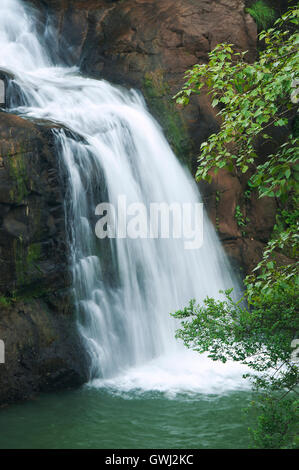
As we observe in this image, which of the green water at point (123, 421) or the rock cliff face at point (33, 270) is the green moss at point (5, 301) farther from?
the green water at point (123, 421)

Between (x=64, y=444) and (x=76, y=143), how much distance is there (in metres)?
4.30

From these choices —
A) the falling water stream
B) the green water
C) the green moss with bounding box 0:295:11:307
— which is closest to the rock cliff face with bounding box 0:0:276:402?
the green moss with bounding box 0:295:11:307

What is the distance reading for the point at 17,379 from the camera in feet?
20.7

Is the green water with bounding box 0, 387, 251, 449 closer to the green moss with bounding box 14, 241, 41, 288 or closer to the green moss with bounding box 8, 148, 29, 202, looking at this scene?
the green moss with bounding box 14, 241, 41, 288

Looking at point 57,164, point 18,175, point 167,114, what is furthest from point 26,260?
point 167,114

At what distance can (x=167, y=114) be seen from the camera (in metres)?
10.3

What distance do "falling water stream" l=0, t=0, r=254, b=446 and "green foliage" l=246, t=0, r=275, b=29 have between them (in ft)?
11.3

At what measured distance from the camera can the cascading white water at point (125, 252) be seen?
7320mm

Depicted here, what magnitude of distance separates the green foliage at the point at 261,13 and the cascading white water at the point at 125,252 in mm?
3511

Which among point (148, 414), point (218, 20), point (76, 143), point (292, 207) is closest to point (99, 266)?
point (76, 143)

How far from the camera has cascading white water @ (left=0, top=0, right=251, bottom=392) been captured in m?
7.32

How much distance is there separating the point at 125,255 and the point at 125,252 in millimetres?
50

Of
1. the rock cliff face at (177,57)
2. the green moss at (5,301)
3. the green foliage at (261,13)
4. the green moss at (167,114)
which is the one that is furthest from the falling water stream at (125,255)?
the green foliage at (261,13)

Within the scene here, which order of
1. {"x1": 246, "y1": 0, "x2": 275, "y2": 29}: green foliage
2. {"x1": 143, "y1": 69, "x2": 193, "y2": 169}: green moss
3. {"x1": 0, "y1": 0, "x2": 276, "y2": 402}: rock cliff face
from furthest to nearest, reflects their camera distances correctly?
{"x1": 246, "y1": 0, "x2": 275, "y2": 29}: green foliage, {"x1": 143, "y1": 69, "x2": 193, "y2": 169}: green moss, {"x1": 0, "y1": 0, "x2": 276, "y2": 402}: rock cliff face
